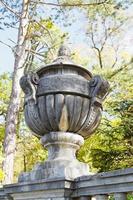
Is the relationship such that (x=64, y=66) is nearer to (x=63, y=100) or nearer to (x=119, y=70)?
(x=63, y=100)

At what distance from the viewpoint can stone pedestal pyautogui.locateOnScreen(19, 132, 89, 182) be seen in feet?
12.9

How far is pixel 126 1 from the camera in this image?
14781mm

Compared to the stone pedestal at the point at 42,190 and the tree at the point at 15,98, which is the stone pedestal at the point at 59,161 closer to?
the stone pedestal at the point at 42,190

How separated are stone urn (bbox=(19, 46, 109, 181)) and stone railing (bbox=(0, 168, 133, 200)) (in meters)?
0.12

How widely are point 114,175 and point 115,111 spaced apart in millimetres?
14836

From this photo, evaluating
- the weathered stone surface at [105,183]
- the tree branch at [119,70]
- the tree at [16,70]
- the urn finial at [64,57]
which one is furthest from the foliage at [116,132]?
the weathered stone surface at [105,183]

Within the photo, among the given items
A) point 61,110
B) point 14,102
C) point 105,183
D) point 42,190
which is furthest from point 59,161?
point 14,102

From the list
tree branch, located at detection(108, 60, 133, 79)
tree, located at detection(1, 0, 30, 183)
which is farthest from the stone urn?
tree branch, located at detection(108, 60, 133, 79)

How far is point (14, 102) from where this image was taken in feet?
43.5

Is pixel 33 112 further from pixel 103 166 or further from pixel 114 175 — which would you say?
pixel 103 166

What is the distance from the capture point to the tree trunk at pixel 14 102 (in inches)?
477

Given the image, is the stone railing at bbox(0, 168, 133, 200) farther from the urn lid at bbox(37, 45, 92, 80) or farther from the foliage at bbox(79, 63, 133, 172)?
the foliage at bbox(79, 63, 133, 172)

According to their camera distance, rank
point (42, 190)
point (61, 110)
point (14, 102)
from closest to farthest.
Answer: point (42, 190)
point (61, 110)
point (14, 102)

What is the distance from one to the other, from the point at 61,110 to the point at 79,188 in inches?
31.1
